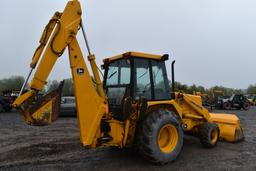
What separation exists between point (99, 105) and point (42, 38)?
1504 mm

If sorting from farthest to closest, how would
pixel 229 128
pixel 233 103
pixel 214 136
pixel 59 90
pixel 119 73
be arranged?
pixel 233 103 → pixel 229 128 → pixel 214 136 → pixel 119 73 → pixel 59 90

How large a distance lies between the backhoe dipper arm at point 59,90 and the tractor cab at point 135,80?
0.75 metres

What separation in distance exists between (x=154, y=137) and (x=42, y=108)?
2133mm

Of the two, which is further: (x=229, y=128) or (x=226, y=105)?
(x=226, y=105)

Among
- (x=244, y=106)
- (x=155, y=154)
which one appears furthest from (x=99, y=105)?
(x=244, y=106)

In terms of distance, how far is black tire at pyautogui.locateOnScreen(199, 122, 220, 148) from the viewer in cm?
660

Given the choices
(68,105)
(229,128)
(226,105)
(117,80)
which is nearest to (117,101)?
(117,80)

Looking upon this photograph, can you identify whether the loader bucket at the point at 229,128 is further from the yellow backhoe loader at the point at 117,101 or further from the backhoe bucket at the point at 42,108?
the backhoe bucket at the point at 42,108

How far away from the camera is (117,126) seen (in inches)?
200

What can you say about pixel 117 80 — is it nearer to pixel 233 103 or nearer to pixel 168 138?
pixel 168 138

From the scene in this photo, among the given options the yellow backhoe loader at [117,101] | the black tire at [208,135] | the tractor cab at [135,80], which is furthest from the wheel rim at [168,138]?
the black tire at [208,135]

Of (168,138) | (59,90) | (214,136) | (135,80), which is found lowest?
(214,136)

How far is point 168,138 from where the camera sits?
575 centimetres

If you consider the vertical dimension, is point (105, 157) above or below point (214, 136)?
below
